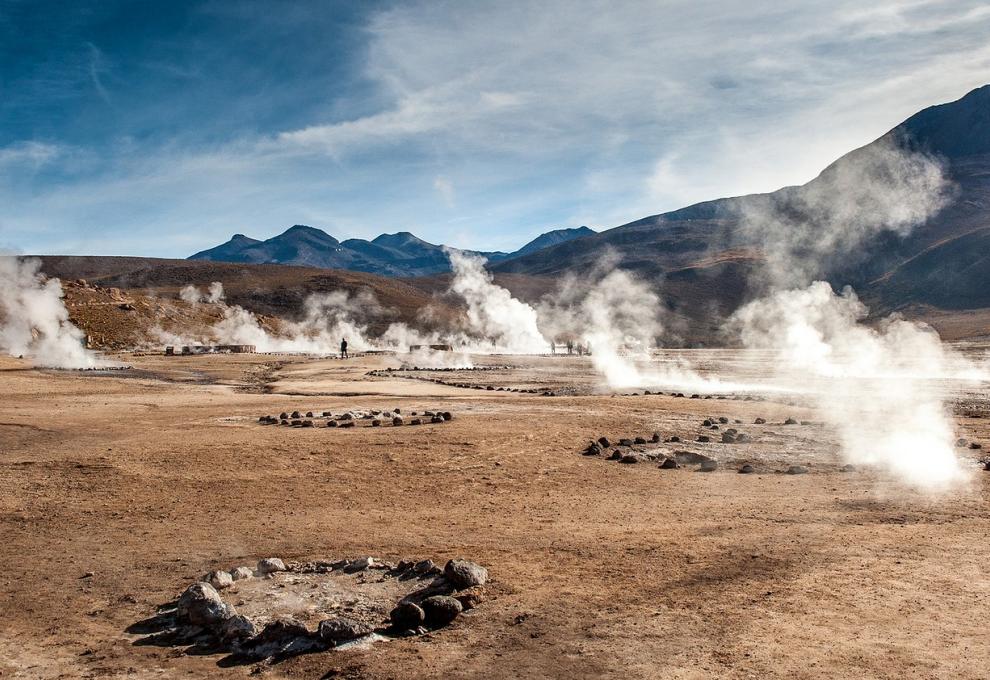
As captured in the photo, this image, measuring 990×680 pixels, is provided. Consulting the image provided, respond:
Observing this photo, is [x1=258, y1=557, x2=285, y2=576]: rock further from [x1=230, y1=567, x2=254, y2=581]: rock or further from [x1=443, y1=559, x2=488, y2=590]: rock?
[x1=443, y1=559, x2=488, y2=590]: rock

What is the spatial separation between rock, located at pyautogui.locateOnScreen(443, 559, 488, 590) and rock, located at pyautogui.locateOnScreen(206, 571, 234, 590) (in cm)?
262

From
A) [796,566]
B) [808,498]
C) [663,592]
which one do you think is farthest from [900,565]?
[808,498]

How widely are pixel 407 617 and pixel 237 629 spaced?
1.71 m

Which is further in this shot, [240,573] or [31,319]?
[31,319]

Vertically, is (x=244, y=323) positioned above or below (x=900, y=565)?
above

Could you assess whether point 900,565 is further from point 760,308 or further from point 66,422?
point 760,308

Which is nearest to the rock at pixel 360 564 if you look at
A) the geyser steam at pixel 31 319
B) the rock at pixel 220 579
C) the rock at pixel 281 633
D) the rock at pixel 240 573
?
the rock at pixel 240 573

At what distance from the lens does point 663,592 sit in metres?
8.24

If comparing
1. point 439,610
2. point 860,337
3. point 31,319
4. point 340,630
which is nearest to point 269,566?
point 340,630

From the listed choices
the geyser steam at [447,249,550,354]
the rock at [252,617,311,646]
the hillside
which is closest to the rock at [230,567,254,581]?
the rock at [252,617,311,646]

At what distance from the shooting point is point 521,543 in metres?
10.3

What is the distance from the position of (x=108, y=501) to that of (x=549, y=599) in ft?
29.0

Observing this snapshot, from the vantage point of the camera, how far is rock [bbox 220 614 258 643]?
23.8 feet

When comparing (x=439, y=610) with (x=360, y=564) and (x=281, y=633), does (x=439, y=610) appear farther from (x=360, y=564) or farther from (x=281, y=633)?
(x=360, y=564)
